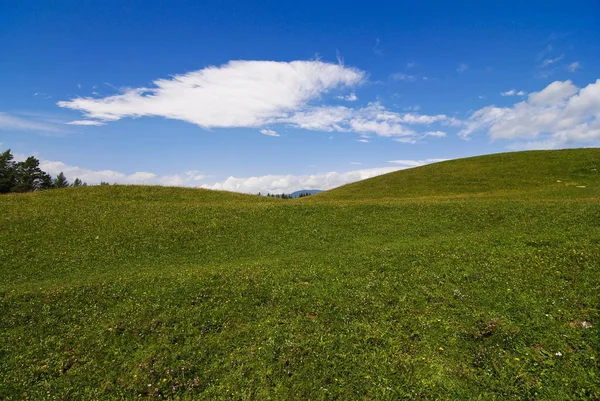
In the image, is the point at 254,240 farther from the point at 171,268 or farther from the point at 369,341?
the point at 369,341

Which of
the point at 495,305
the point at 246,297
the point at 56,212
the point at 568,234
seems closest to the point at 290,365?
the point at 246,297

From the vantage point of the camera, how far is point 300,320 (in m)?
16.2

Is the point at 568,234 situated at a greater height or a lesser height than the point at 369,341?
greater

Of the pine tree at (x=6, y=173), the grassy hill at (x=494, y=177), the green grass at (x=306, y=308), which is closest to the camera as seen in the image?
the green grass at (x=306, y=308)

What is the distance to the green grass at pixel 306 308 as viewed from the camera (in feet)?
41.4

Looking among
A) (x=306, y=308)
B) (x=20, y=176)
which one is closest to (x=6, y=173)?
(x=20, y=176)

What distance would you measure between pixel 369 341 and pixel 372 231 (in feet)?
58.1

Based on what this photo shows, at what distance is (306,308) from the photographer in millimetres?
17266

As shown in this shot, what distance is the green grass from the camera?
41.4ft

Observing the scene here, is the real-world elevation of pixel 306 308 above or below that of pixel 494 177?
below

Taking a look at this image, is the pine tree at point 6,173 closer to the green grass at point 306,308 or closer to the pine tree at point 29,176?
the pine tree at point 29,176

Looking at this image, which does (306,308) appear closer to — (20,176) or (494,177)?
(494,177)

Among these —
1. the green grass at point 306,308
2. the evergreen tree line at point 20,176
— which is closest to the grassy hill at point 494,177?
the green grass at point 306,308

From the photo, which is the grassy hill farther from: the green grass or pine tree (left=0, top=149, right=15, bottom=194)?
pine tree (left=0, top=149, right=15, bottom=194)
